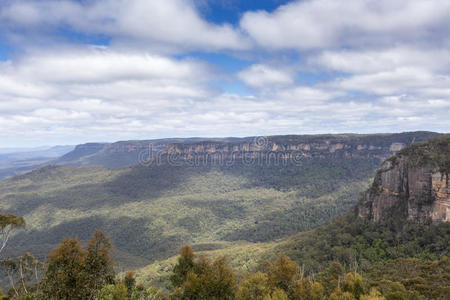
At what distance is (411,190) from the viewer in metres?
58.3

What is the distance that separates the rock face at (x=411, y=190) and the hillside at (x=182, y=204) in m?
Answer: 50.6

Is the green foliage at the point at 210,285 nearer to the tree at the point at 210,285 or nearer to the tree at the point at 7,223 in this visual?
the tree at the point at 210,285

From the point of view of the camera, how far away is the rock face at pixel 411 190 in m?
52.5

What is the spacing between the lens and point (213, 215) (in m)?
144

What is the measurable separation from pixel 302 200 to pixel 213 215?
52.0 m

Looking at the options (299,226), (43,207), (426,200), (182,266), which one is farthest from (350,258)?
(43,207)

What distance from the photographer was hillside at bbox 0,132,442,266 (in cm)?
11481

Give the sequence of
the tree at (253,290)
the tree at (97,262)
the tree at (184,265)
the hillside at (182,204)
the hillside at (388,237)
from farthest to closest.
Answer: the hillside at (182,204) → the hillside at (388,237) → the tree at (184,265) → the tree at (253,290) → the tree at (97,262)

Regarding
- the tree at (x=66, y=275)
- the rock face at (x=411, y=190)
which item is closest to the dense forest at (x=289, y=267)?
the tree at (x=66, y=275)

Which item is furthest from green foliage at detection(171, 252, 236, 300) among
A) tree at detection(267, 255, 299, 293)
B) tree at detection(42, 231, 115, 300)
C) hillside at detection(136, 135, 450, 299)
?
hillside at detection(136, 135, 450, 299)

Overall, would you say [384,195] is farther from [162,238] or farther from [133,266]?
[162,238]

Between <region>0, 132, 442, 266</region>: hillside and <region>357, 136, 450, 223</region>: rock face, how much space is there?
50.6 m

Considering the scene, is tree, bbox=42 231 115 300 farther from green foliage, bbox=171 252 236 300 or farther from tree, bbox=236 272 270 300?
tree, bbox=236 272 270 300

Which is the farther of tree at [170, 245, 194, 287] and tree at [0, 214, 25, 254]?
tree at [0, 214, 25, 254]
